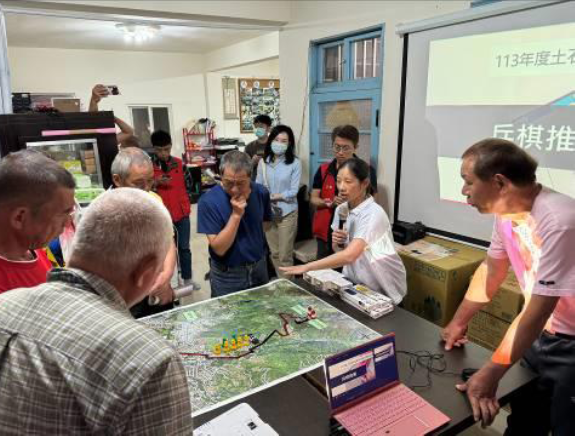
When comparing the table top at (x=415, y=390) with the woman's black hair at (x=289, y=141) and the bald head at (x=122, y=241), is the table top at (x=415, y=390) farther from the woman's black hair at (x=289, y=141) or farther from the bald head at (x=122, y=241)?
the woman's black hair at (x=289, y=141)

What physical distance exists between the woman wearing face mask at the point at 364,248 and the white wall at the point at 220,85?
6918 millimetres

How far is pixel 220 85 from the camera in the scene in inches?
336

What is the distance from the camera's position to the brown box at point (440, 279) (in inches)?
106

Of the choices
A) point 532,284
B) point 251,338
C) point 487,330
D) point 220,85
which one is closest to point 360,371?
point 251,338

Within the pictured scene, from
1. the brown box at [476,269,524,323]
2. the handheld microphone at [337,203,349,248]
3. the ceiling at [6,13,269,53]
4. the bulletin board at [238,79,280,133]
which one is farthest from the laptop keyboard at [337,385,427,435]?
the bulletin board at [238,79,280,133]

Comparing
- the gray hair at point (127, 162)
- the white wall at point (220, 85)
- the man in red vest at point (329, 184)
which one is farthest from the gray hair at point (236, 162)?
the white wall at point (220, 85)

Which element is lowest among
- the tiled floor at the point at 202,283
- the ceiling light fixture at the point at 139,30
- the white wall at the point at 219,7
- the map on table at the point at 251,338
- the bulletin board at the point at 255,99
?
the tiled floor at the point at 202,283

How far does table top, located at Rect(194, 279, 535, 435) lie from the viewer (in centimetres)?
117

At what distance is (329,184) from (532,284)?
86.6 inches

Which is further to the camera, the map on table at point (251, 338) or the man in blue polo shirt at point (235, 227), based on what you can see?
the man in blue polo shirt at point (235, 227)

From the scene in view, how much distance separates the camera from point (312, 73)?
4.23 metres

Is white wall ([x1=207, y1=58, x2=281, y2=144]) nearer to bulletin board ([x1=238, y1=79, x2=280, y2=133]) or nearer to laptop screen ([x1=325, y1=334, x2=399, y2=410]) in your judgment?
bulletin board ([x1=238, y1=79, x2=280, y2=133])

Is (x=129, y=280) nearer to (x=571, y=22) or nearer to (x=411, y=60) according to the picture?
(x=571, y=22)

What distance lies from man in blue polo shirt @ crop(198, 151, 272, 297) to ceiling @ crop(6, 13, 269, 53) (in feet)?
11.4
